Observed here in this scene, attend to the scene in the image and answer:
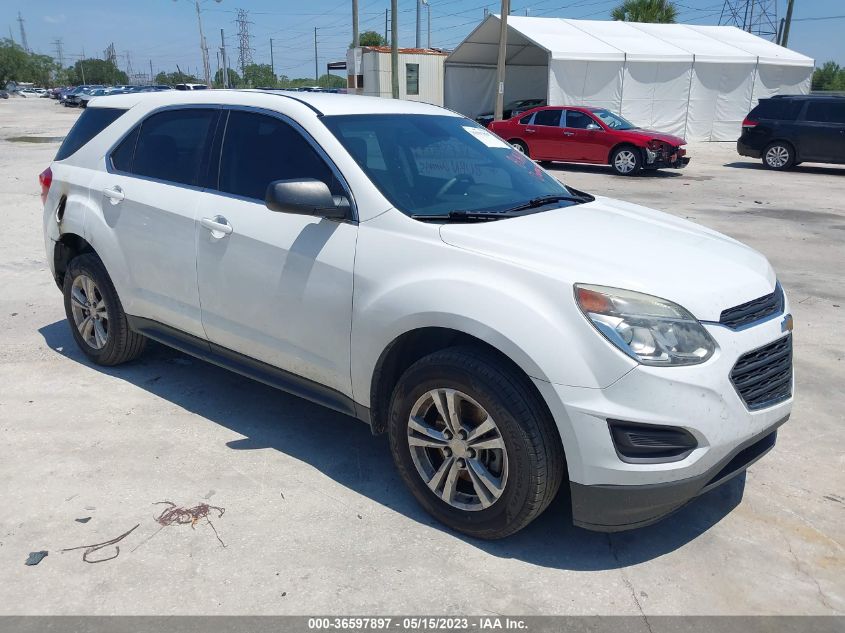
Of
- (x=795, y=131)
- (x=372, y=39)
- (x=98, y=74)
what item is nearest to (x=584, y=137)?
(x=795, y=131)

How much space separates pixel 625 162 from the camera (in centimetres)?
1709

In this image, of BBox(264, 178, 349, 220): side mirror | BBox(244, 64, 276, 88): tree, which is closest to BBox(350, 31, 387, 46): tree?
BBox(244, 64, 276, 88): tree

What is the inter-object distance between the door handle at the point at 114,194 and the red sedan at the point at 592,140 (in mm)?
13454

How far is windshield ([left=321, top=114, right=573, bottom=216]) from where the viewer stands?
11.2 feet

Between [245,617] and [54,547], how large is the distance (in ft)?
3.23

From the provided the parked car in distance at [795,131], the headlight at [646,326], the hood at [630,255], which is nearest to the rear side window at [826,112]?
the parked car in distance at [795,131]

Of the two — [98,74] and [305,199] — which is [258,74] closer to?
[98,74]

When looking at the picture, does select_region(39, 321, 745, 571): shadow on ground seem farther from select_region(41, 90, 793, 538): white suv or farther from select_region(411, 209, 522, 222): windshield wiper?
select_region(411, 209, 522, 222): windshield wiper

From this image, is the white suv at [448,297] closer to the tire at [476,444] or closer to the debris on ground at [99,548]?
the tire at [476,444]

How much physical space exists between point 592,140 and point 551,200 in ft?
47.4

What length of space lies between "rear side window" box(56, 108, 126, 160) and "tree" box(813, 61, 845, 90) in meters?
56.2

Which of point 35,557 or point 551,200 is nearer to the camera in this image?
point 35,557

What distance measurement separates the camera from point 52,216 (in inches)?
191

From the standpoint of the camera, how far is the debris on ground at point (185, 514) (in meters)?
3.20
